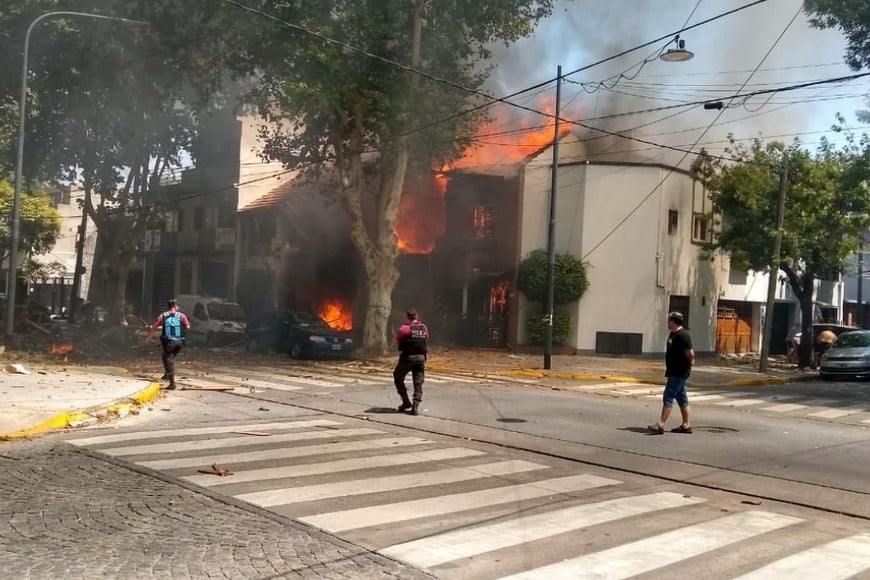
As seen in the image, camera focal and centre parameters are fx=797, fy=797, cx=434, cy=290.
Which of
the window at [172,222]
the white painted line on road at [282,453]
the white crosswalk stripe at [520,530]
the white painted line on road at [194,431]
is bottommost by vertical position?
the white painted line on road at [194,431]

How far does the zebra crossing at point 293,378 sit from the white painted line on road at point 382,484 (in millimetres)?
7274

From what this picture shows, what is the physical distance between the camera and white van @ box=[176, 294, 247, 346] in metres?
26.8

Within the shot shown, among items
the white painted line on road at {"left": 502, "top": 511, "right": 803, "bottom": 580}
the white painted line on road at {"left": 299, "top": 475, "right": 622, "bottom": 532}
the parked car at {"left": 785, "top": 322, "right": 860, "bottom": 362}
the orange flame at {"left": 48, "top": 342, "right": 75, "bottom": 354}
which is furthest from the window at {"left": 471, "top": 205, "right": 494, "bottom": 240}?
the white painted line on road at {"left": 502, "top": 511, "right": 803, "bottom": 580}

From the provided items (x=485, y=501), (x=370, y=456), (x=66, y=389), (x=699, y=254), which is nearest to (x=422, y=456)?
(x=370, y=456)

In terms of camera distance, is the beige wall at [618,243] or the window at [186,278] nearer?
the beige wall at [618,243]

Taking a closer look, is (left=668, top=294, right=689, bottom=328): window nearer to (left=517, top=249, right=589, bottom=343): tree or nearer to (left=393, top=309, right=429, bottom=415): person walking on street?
(left=517, top=249, right=589, bottom=343): tree

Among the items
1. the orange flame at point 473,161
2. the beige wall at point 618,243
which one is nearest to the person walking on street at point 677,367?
the beige wall at point 618,243

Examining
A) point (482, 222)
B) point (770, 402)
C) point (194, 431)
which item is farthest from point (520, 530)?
point (482, 222)

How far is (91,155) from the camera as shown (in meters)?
28.8

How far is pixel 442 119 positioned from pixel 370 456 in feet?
53.5

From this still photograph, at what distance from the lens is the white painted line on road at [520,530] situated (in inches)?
195

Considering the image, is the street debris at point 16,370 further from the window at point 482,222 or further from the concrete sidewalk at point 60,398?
the window at point 482,222

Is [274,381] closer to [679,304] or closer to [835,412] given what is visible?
[835,412]

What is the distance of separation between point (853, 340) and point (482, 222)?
40.3ft
